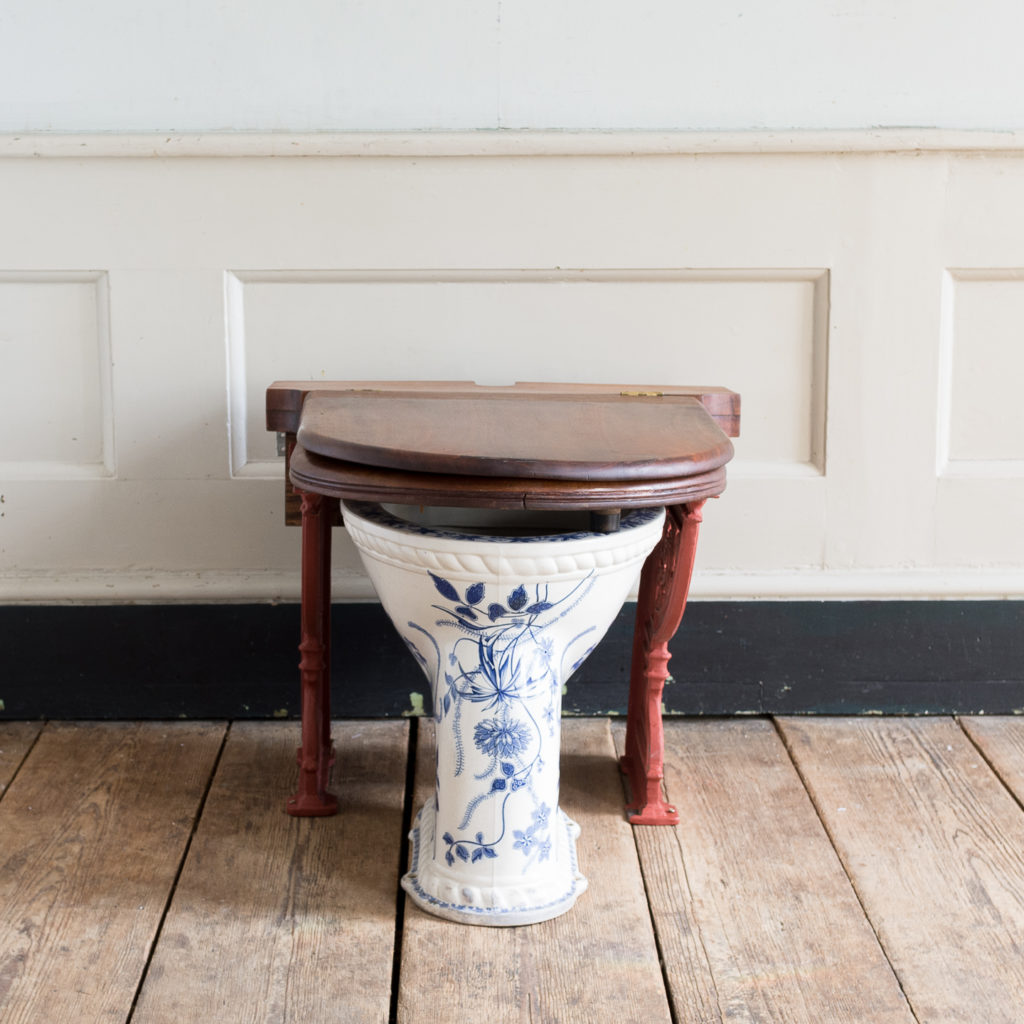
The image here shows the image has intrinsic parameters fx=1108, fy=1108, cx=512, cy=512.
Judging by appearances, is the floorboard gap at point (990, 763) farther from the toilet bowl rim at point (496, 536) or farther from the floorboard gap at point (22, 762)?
the floorboard gap at point (22, 762)

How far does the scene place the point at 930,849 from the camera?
139 cm

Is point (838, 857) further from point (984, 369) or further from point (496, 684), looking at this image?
point (984, 369)

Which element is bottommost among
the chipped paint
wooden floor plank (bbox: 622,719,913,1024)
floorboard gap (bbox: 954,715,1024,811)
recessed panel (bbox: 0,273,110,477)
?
wooden floor plank (bbox: 622,719,913,1024)

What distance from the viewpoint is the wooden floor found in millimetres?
1119

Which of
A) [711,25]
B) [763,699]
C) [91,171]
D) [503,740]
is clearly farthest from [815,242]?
[91,171]

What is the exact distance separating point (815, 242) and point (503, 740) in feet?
2.98

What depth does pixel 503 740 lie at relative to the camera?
4.13 feet

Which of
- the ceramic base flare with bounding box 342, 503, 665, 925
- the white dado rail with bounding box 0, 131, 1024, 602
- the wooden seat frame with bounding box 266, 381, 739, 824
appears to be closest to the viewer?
the wooden seat frame with bounding box 266, 381, 739, 824

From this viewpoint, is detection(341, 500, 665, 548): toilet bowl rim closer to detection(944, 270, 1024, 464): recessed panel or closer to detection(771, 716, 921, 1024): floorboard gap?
detection(771, 716, 921, 1024): floorboard gap

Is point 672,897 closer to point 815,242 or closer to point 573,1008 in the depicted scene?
point 573,1008

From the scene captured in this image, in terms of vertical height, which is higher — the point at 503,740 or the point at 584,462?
the point at 584,462

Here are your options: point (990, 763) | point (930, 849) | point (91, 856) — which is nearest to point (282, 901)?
point (91, 856)

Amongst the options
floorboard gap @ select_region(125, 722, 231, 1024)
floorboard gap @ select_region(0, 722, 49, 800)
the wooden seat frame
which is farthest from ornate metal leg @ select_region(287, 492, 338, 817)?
floorboard gap @ select_region(0, 722, 49, 800)

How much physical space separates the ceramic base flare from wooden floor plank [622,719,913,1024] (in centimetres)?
15
